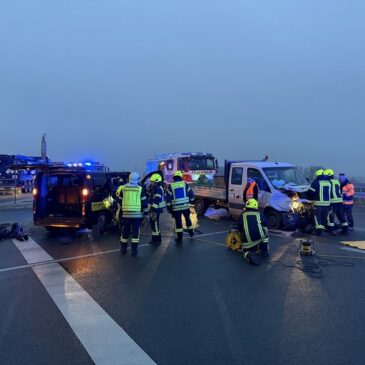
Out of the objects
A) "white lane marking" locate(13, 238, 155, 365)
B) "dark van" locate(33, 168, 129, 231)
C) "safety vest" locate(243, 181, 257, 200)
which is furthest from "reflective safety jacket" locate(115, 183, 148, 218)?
"safety vest" locate(243, 181, 257, 200)

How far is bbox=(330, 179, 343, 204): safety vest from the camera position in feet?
35.3

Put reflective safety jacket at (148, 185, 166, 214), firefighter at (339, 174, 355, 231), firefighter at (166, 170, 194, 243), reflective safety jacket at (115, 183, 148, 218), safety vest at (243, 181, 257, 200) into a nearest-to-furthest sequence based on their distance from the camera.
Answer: reflective safety jacket at (115, 183, 148, 218) < reflective safety jacket at (148, 185, 166, 214) < firefighter at (166, 170, 194, 243) < safety vest at (243, 181, 257, 200) < firefighter at (339, 174, 355, 231)

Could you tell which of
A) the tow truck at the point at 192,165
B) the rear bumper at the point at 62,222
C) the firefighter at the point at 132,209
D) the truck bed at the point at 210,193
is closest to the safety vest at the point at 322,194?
the truck bed at the point at 210,193

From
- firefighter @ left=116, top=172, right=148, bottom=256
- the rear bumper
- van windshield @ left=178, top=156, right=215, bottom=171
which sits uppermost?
van windshield @ left=178, top=156, right=215, bottom=171

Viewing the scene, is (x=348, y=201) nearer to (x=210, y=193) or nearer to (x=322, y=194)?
(x=322, y=194)

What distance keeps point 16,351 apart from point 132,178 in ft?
17.3

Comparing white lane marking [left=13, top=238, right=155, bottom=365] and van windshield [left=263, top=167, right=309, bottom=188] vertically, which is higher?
van windshield [left=263, top=167, right=309, bottom=188]

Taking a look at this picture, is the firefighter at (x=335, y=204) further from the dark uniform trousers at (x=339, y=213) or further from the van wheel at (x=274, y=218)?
the van wheel at (x=274, y=218)

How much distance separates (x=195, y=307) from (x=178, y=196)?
5.10m

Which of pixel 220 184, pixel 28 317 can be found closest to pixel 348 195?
pixel 220 184

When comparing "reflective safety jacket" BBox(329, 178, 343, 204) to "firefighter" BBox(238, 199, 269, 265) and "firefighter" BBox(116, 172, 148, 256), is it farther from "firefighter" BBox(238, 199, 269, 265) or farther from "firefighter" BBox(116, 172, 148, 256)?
"firefighter" BBox(116, 172, 148, 256)

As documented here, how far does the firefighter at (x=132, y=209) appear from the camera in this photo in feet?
27.8

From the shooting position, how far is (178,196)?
986 centimetres

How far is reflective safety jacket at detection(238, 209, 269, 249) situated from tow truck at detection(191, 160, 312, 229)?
10.5 feet
